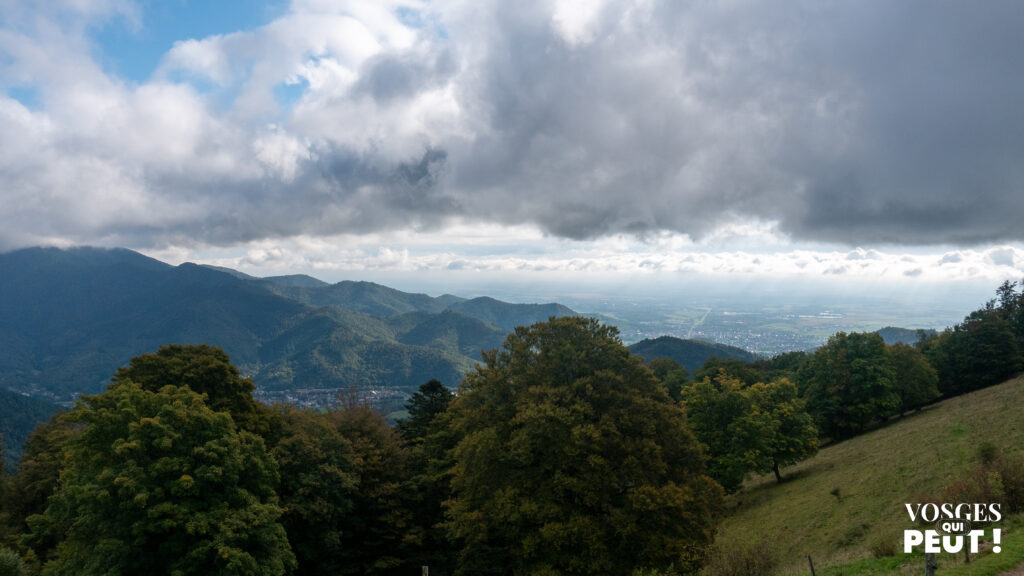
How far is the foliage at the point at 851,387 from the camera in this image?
135 feet

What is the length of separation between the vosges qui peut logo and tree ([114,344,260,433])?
101ft

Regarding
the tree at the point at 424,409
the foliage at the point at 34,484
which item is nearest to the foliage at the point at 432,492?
the tree at the point at 424,409

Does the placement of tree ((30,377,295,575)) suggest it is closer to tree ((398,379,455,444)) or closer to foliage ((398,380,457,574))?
foliage ((398,380,457,574))

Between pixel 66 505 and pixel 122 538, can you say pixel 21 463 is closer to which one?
Answer: pixel 66 505

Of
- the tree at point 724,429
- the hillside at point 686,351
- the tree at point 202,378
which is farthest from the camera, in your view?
the hillside at point 686,351

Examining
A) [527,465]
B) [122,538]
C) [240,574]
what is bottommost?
[240,574]

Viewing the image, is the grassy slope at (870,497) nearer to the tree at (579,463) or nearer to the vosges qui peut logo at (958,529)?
the vosges qui peut logo at (958,529)

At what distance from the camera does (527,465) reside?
19.1 meters

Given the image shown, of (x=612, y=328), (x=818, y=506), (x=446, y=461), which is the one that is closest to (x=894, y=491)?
(x=818, y=506)

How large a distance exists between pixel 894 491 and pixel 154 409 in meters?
33.4

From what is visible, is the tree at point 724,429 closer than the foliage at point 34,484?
Yes

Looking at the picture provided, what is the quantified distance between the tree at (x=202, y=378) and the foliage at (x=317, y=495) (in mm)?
3502

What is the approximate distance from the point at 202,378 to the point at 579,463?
23852 mm

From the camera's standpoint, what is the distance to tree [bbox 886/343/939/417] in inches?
1716
